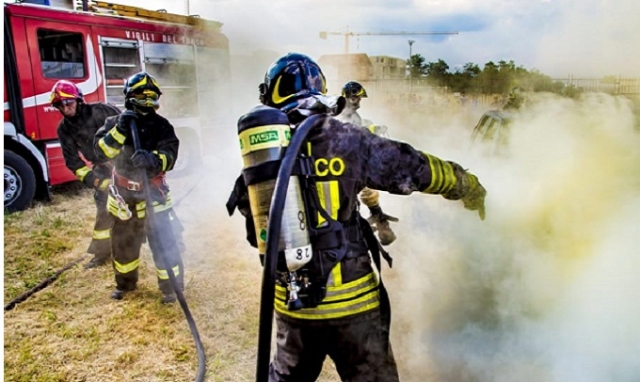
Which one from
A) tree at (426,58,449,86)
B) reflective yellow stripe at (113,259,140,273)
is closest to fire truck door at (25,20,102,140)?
reflective yellow stripe at (113,259,140,273)

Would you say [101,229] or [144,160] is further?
[101,229]

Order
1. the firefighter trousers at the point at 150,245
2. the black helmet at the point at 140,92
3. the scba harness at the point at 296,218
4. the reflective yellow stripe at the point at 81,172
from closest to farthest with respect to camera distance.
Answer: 1. the scba harness at the point at 296,218
2. the black helmet at the point at 140,92
3. the firefighter trousers at the point at 150,245
4. the reflective yellow stripe at the point at 81,172

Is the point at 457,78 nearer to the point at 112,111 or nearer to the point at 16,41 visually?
the point at 112,111

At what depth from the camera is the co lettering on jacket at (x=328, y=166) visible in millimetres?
1854

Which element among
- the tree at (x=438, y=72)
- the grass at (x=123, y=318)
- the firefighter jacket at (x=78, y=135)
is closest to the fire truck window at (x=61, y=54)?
the grass at (x=123, y=318)

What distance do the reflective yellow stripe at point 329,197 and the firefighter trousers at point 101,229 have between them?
12.3 feet

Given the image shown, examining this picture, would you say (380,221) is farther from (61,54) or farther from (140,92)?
(61,54)

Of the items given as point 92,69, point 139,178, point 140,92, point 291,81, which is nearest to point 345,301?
point 291,81

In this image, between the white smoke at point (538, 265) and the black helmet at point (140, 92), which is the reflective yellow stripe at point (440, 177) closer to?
the white smoke at point (538, 265)

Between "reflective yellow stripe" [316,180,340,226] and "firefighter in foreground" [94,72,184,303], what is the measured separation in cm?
231

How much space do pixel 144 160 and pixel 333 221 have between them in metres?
2.33

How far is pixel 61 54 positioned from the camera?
7328 millimetres

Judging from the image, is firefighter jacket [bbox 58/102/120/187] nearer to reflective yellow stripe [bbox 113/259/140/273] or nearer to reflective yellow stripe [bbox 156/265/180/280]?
reflective yellow stripe [bbox 113/259/140/273]

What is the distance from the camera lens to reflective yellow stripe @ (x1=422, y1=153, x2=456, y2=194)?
6.37 feet
